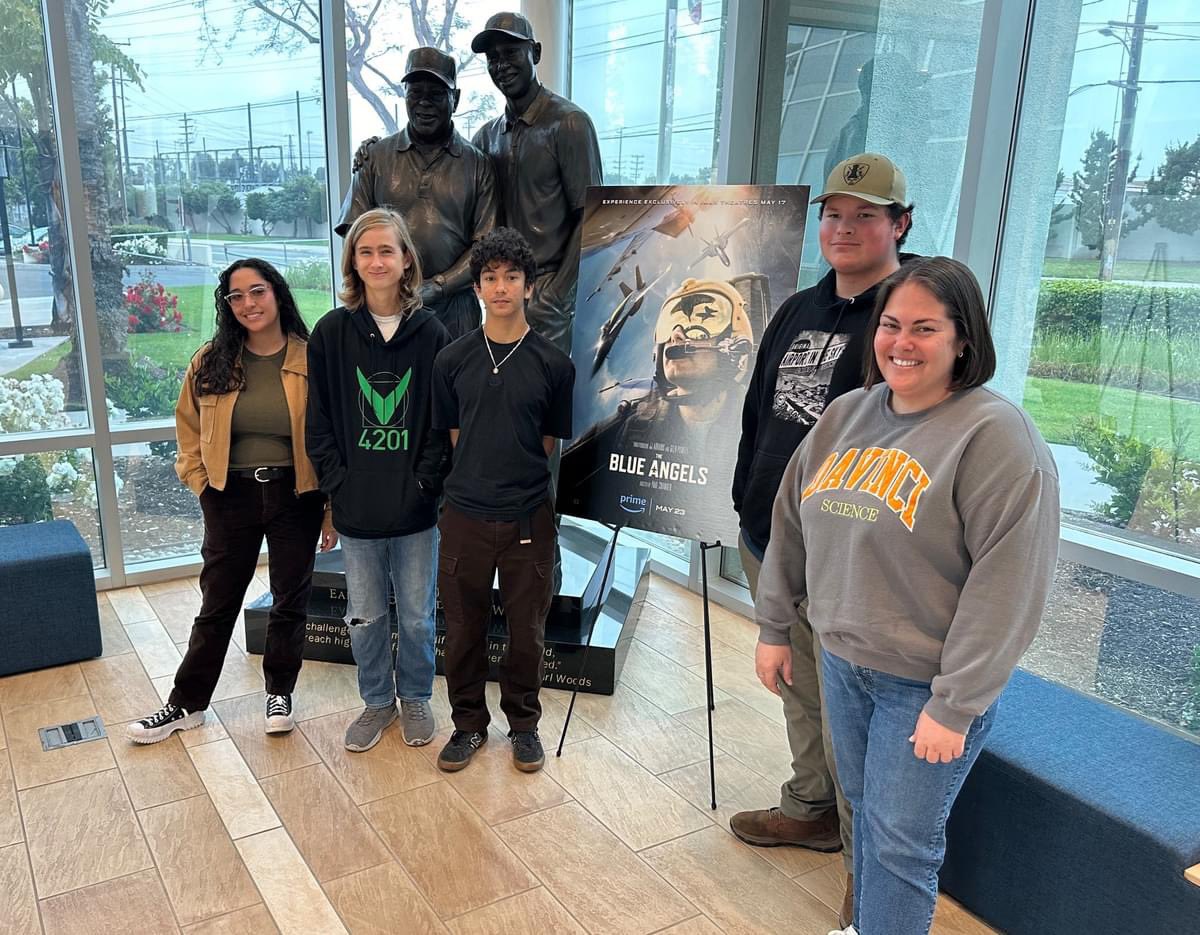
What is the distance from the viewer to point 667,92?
4.19 m

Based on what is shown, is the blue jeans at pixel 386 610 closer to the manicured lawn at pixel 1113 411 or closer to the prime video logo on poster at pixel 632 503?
the prime video logo on poster at pixel 632 503

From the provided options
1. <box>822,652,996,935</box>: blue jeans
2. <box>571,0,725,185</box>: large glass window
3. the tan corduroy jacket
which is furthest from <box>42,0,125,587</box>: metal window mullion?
<box>822,652,996,935</box>: blue jeans

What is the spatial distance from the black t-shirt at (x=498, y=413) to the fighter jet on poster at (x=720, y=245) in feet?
1.57

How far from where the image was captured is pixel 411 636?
2.79 meters

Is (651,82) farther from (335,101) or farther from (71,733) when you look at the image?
(71,733)

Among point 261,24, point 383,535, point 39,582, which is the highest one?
point 261,24

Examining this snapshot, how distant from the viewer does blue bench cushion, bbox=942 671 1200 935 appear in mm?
1817

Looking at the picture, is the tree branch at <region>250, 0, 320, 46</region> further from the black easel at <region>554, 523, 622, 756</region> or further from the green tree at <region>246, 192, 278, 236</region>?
the black easel at <region>554, 523, 622, 756</region>

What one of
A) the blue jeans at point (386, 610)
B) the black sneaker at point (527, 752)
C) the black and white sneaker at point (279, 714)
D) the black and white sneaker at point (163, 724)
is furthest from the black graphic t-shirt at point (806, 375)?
the black and white sneaker at point (163, 724)

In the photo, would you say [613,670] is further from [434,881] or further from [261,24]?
[261,24]

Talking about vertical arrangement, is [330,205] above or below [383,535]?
above

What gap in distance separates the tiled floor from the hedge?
1527mm

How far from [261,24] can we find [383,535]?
279 cm

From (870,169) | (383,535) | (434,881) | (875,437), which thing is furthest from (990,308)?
(434,881)
